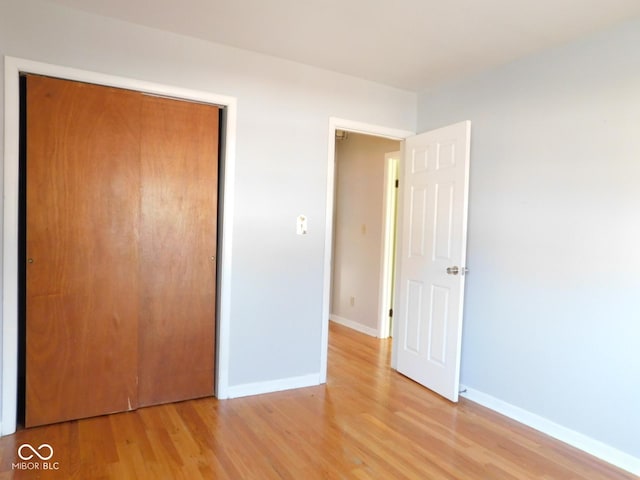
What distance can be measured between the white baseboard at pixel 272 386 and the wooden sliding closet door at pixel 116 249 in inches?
7.5

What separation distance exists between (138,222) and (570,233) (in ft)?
8.51

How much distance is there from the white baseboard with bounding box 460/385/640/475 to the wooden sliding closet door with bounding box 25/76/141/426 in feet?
7.65

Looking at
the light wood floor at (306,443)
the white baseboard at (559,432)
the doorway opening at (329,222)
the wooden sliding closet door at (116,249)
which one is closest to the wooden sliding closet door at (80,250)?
the wooden sliding closet door at (116,249)

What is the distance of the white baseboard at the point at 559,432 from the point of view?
2.21 metres

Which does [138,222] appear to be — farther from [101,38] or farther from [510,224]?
[510,224]

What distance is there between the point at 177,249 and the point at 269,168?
83 centimetres

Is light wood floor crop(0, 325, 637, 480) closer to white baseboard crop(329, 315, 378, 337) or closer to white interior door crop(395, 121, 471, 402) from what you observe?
white interior door crop(395, 121, 471, 402)

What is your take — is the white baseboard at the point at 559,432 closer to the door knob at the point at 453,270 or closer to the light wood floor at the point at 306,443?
the light wood floor at the point at 306,443

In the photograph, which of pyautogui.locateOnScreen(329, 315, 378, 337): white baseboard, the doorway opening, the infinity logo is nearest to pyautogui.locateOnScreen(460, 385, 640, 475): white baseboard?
the doorway opening

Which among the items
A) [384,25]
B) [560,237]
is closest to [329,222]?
[384,25]

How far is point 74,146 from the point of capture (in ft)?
7.87

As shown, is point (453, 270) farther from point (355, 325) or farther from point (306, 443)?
point (355, 325)

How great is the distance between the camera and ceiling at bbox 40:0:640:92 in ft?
7.14

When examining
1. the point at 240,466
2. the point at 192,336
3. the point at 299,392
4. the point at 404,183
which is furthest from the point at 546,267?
the point at 192,336
